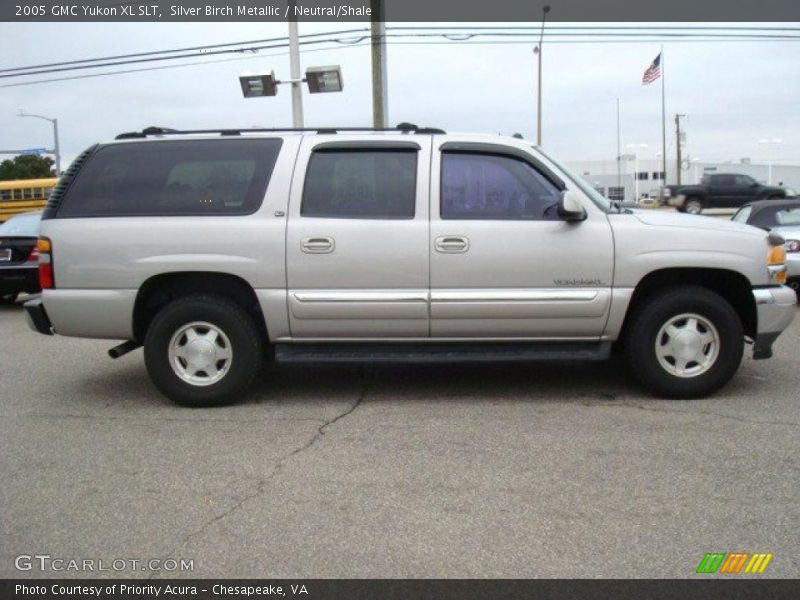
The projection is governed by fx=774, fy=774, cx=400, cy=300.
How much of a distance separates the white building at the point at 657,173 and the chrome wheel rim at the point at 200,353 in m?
63.2

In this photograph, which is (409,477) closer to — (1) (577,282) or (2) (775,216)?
(1) (577,282)

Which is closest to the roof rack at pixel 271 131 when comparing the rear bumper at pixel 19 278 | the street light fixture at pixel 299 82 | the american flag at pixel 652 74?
the rear bumper at pixel 19 278

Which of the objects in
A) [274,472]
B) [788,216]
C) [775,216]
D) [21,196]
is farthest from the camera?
[21,196]

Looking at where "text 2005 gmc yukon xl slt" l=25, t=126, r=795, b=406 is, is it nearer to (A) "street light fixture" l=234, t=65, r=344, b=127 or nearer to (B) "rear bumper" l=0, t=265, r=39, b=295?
(B) "rear bumper" l=0, t=265, r=39, b=295

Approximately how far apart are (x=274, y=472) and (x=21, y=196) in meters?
31.0

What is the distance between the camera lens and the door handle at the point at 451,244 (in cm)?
542

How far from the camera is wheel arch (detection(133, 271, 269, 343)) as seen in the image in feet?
18.4

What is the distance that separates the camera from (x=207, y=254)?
17.9ft

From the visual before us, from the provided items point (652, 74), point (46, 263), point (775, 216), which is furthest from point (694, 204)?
point (46, 263)

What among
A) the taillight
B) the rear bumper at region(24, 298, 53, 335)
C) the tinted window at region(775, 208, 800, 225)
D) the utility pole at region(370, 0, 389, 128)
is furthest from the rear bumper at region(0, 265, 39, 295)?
the tinted window at region(775, 208, 800, 225)

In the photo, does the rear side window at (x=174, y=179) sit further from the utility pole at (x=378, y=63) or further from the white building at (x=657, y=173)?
the white building at (x=657, y=173)

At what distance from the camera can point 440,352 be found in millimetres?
5617

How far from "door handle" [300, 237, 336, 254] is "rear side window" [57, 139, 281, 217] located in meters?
0.48

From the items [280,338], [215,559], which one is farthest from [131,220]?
[215,559]
